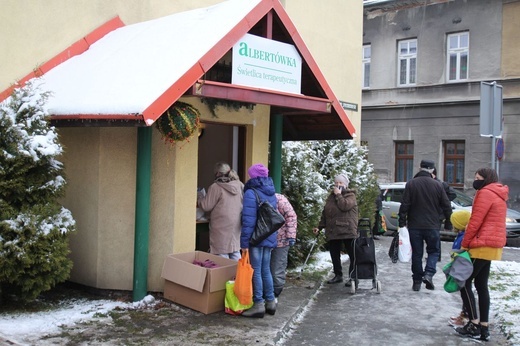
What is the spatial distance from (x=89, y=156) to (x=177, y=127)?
1452mm

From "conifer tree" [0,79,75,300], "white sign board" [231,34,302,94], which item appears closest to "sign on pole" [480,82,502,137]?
"white sign board" [231,34,302,94]

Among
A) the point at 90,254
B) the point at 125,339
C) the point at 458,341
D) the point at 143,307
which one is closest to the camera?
the point at 125,339

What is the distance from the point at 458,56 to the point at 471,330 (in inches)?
701

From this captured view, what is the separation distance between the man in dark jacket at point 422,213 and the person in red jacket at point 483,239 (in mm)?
1828

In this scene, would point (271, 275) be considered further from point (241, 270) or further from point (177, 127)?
point (177, 127)

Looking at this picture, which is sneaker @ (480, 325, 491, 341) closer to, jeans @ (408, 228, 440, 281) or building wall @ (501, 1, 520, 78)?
jeans @ (408, 228, 440, 281)

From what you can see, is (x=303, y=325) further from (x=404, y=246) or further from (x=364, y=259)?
(x=404, y=246)

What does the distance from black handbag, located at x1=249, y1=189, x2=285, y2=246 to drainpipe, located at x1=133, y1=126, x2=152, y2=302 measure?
132 centimetres

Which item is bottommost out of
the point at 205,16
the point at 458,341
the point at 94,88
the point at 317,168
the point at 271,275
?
the point at 458,341

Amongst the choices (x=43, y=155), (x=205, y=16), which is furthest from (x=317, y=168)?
(x=43, y=155)

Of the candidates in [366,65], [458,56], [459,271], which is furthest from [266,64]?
[366,65]

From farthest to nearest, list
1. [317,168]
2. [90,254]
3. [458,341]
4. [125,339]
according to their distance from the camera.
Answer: [317,168], [90,254], [458,341], [125,339]

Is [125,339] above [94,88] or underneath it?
underneath

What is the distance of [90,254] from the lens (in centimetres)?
693
